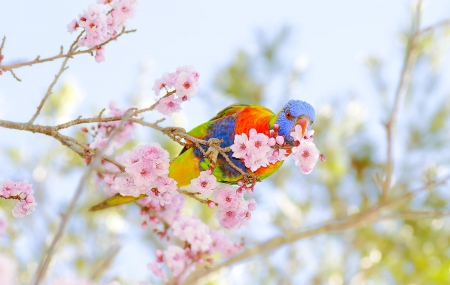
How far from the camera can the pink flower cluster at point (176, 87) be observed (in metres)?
1.35

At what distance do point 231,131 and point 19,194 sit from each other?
83 cm

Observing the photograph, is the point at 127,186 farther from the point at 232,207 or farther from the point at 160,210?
the point at 160,210

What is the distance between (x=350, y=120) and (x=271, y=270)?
161cm

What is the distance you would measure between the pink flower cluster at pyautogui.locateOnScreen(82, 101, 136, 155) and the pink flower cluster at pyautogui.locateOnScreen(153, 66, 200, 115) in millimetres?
373

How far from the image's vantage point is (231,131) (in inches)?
74.2

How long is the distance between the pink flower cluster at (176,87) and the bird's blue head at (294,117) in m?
0.38

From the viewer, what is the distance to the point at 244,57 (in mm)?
4625

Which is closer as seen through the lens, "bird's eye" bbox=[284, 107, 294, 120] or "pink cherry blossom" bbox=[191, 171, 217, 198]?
"pink cherry blossom" bbox=[191, 171, 217, 198]

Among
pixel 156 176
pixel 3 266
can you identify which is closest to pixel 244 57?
pixel 156 176

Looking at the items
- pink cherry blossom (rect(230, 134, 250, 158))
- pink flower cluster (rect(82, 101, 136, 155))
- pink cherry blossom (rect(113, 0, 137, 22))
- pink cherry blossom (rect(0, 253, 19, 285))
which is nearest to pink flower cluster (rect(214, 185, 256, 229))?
pink cherry blossom (rect(230, 134, 250, 158))

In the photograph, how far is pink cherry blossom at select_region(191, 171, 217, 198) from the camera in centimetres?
139

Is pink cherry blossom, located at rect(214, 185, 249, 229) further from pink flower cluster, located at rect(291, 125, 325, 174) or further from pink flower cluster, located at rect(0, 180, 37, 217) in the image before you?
pink flower cluster, located at rect(0, 180, 37, 217)

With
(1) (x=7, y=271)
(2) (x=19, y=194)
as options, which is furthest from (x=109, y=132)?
(1) (x=7, y=271)

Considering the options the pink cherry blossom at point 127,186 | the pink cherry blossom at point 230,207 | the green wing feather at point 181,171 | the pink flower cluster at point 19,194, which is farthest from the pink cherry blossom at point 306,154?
the pink flower cluster at point 19,194
